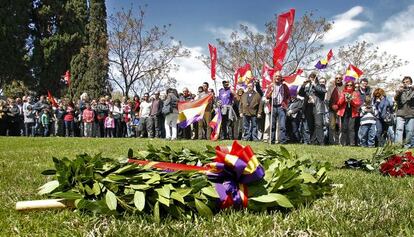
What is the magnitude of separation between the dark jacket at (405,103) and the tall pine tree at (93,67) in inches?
1095

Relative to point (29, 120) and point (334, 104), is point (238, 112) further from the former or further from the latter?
point (29, 120)

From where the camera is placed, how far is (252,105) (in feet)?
49.1

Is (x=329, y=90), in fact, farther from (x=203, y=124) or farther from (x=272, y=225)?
(x=272, y=225)

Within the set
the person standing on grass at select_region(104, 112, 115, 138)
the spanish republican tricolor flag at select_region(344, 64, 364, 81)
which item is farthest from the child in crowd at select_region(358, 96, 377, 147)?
the person standing on grass at select_region(104, 112, 115, 138)

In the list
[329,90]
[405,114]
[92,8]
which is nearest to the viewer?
[405,114]

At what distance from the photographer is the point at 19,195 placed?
12.7ft

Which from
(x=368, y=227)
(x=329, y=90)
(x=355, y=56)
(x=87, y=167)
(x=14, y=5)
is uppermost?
(x=14, y=5)

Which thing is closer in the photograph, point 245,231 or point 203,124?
point 245,231

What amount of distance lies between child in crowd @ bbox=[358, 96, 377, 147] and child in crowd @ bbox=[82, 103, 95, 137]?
39.9 feet

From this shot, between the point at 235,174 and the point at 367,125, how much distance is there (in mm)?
11283

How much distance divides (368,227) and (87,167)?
206cm

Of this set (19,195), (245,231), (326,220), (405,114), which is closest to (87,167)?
(19,195)

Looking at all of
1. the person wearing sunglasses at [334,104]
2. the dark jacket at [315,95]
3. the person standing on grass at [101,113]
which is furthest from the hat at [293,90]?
the person standing on grass at [101,113]

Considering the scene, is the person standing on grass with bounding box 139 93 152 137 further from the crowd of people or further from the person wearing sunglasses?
the person wearing sunglasses
